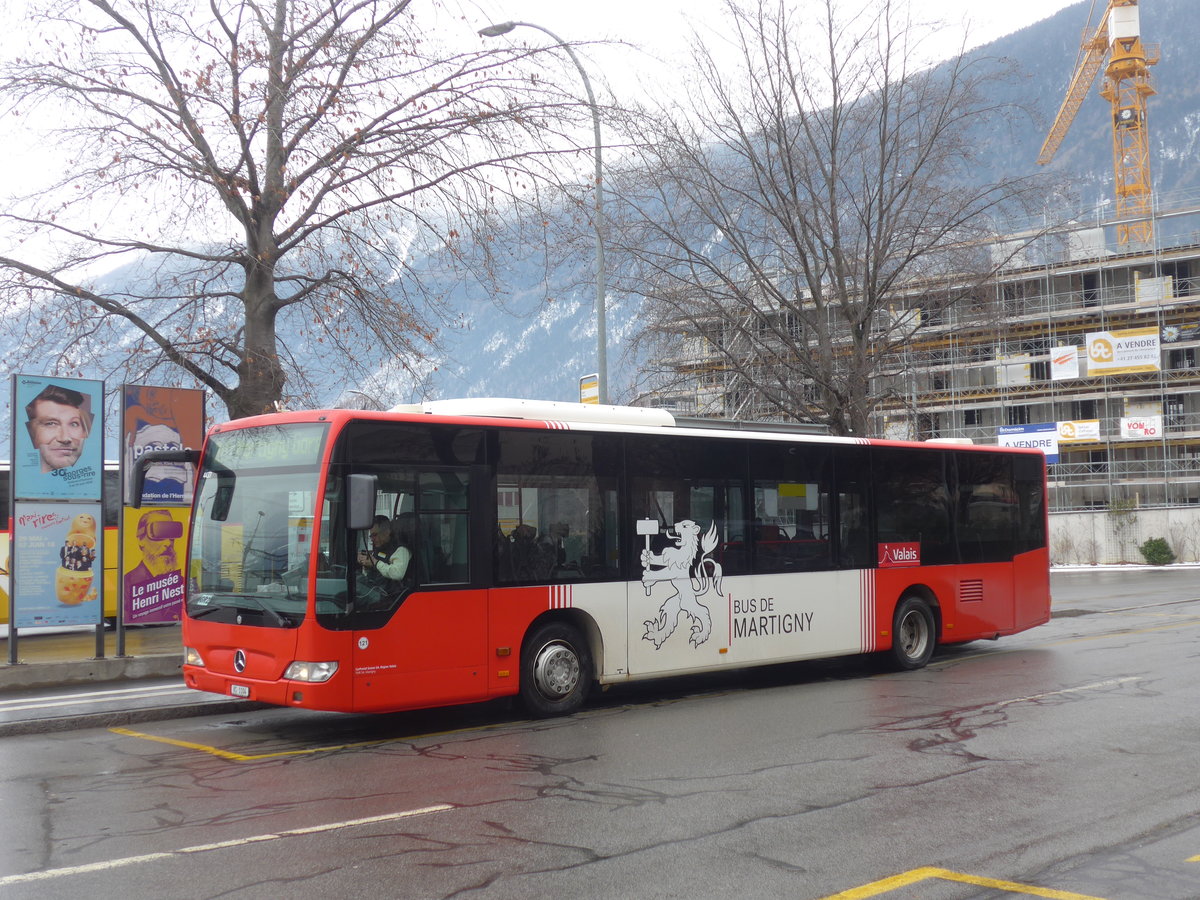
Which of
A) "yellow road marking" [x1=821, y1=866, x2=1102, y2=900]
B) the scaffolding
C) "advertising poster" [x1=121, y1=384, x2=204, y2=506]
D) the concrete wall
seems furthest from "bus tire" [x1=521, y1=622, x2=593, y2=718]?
the scaffolding

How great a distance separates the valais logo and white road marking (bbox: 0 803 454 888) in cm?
837

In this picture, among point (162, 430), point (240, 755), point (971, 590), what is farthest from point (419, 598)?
point (971, 590)

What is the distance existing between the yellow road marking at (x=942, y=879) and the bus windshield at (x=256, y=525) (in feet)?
17.9

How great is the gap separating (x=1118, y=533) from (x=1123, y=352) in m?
14.5

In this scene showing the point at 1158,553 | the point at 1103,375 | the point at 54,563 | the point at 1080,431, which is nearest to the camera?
the point at 54,563

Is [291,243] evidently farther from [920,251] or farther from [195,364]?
[920,251]

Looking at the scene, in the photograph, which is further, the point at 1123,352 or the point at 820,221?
the point at 1123,352

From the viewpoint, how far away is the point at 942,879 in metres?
5.58

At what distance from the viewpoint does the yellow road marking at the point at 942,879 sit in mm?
5309

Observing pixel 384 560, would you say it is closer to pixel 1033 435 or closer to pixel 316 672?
pixel 316 672

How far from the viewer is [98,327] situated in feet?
48.8

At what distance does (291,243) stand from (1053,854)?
12037 millimetres

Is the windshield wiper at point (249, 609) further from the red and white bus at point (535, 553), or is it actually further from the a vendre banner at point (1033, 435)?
the a vendre banner at point (1033, 435)

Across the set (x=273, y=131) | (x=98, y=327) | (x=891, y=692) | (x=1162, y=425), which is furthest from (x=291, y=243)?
(x=1162, y=425)
